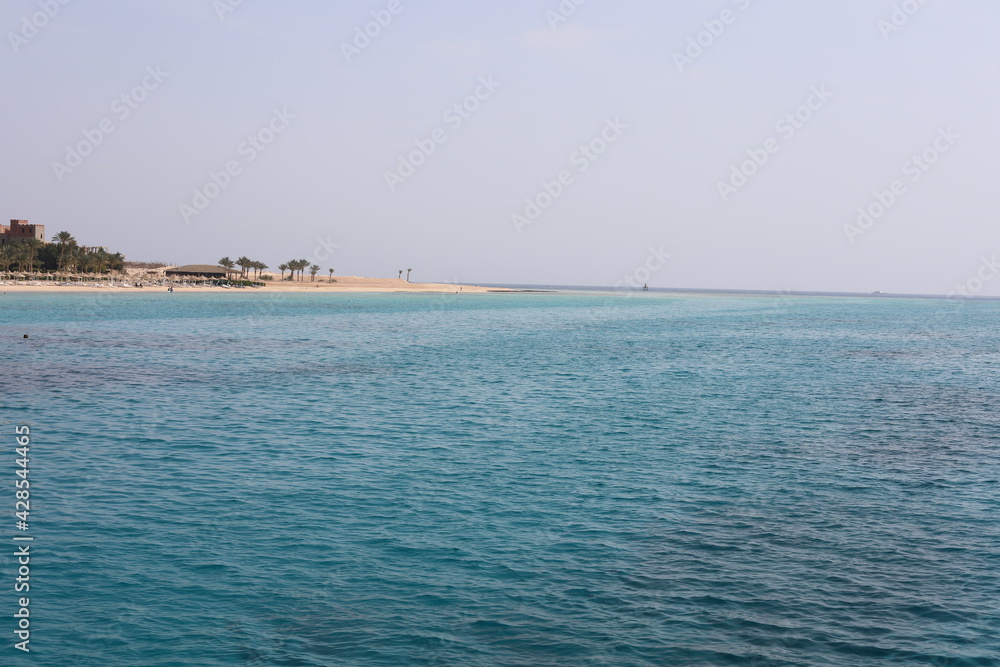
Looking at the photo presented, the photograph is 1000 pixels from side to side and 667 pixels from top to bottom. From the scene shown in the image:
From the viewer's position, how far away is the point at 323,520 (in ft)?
62.2

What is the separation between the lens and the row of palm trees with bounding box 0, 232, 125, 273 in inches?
6599

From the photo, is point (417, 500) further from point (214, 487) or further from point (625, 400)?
point (625, 400)

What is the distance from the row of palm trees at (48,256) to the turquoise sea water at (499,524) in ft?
478

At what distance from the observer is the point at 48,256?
17988 cm

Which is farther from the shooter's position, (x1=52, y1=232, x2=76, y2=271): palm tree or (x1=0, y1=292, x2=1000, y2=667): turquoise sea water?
(x1=52, y1=232, x2=76, y2=271): palm tree

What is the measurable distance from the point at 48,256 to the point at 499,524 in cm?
19045

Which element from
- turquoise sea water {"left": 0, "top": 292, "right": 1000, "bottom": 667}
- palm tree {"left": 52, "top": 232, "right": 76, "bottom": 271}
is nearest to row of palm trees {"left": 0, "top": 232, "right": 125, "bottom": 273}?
palm tree {"left": 52, "top": 232, "right": 76, "bottom": 271}

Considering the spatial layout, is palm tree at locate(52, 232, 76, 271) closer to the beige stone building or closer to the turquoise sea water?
the beige stone building

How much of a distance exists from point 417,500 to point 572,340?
219 feet

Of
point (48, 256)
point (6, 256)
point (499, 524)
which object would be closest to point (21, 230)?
point (48, 256)

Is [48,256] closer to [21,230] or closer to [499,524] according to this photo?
[21,230]

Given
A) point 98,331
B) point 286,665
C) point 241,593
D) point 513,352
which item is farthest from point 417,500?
point 98,331

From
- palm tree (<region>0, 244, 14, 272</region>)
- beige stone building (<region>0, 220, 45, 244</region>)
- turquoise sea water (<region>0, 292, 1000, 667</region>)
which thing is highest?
beige stone building (<region>0, 220, 45, 244</region>)

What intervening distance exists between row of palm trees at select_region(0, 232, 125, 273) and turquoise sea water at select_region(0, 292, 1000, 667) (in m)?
146
